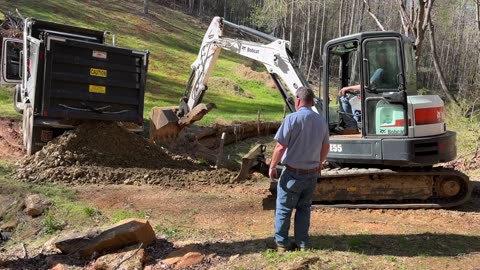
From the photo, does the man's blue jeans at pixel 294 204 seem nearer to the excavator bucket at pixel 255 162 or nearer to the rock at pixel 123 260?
the rock at pixel 123 260

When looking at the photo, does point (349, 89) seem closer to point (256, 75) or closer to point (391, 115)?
point (391, 115)

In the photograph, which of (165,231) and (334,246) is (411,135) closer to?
(334,246)

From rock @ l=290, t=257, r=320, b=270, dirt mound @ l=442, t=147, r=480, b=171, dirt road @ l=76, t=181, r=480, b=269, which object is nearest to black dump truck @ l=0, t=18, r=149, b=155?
dirt road @ l=76, t=181, r=480, b=269

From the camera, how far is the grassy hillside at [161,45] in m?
22.2

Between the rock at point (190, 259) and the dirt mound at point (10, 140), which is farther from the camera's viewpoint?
the dirt mound at point (10, 140)

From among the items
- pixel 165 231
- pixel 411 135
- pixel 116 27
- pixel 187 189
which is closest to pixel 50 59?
pixel 187 189

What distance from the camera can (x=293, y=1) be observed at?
39.4 meters

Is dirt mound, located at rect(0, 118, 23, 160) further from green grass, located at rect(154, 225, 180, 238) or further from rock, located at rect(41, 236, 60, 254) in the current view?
green grass, located at rect(154, 225, 180, 238)

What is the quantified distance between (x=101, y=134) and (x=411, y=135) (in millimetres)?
6003

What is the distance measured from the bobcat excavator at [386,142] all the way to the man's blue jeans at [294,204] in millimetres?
2192

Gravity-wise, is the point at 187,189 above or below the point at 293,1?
below

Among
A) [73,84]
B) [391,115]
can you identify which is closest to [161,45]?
[73,84]

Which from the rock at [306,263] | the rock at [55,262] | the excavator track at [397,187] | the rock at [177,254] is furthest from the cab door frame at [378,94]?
the rock at [55,262]

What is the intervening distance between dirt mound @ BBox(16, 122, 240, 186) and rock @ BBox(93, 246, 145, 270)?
3.55 meters
